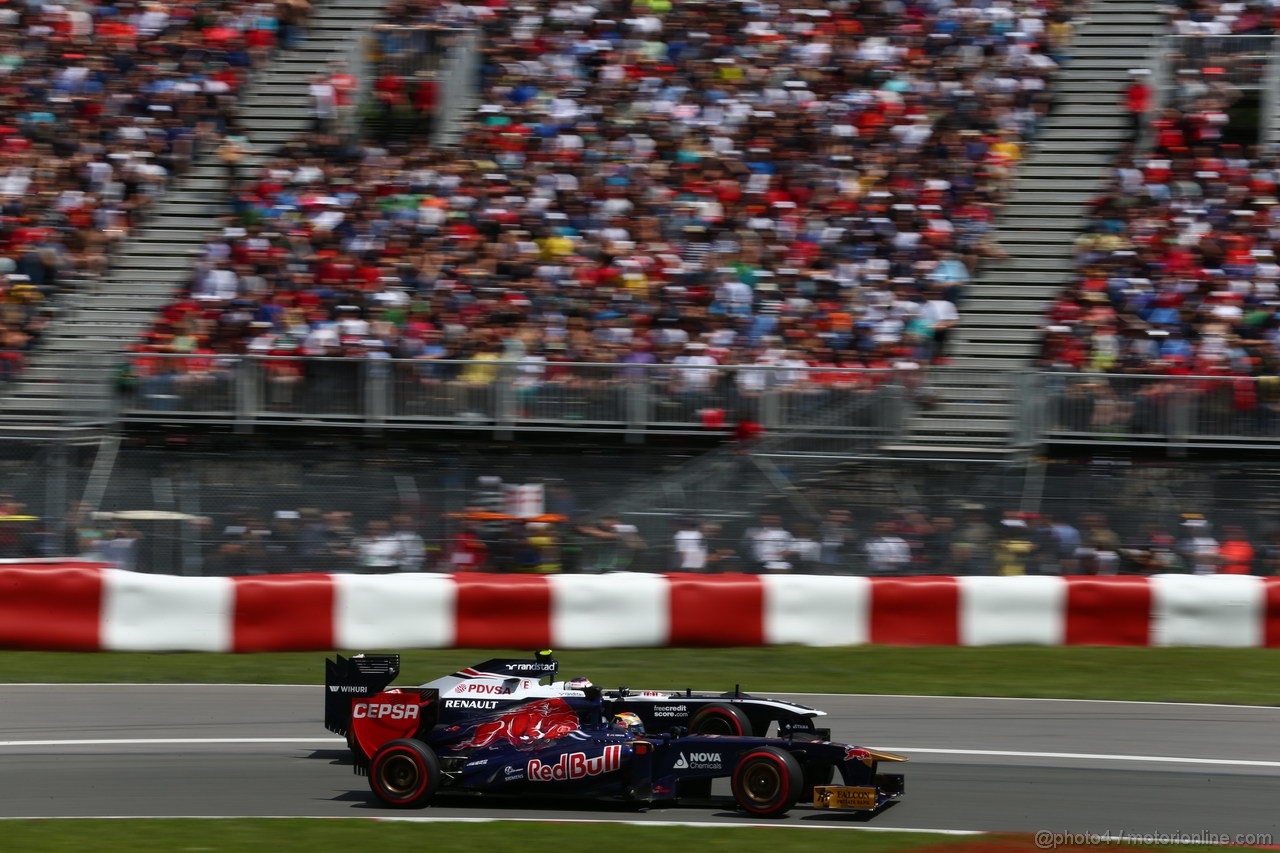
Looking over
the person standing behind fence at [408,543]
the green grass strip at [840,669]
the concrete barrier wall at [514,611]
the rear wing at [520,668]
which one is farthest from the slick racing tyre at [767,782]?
the person standing behind fence at [408,543]

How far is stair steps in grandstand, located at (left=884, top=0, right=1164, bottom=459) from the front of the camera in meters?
14.1

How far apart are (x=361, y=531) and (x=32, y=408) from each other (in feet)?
13.1

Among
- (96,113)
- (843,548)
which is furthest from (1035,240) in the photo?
(96,113)

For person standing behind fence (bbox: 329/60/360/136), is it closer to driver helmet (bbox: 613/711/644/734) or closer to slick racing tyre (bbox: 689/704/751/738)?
slick racing tyre (bbox: 689/704/751/738)

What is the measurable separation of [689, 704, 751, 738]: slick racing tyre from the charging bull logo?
0.70 meters

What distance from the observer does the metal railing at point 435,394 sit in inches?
607

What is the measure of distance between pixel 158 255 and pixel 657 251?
5902 millimetres

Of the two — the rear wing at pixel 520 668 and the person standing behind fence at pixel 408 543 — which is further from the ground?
the person standing behind fence at pixel 408 543

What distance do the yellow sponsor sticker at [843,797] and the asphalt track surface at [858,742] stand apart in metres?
0.11

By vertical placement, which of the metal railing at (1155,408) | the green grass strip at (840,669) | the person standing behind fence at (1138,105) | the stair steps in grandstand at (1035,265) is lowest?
the green grass strip at (840,669)

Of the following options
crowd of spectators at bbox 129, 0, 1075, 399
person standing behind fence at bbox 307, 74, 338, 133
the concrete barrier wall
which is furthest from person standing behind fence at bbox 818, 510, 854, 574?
person standing behind fence at bbox 307, 74, 338, 133

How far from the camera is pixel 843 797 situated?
743cm

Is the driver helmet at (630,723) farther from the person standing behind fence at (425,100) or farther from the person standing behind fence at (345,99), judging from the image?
the person standing behind fence at (345,99)

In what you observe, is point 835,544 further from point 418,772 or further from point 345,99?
point 345,99
